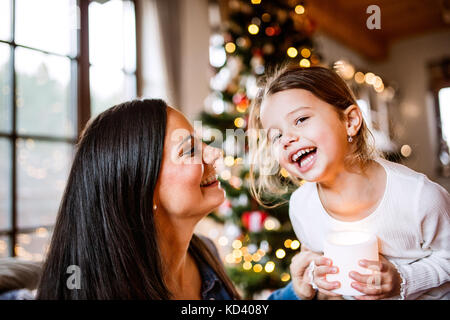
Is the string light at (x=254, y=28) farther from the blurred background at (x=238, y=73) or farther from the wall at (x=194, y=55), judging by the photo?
the wall at (x=194, y=55)

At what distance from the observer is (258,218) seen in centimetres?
105

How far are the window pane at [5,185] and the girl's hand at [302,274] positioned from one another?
0.86 meters

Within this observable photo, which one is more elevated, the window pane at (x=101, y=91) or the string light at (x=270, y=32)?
the string light at (x=270, y=32)

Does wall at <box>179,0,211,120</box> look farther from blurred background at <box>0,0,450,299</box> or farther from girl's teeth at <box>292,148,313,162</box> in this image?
girl's teeth at <box>292,148,313,162</box>

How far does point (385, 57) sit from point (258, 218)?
608mm

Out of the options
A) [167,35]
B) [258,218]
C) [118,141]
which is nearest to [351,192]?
[118,141]

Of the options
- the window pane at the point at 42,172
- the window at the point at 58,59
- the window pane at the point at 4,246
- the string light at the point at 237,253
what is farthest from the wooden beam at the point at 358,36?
the window pane at the point at 4,246

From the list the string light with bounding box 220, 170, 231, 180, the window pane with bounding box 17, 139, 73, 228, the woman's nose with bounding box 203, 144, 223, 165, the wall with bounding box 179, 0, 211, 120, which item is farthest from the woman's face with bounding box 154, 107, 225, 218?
the wall with bounding box 179, 0, 211, 120

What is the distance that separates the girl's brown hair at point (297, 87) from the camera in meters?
0.46

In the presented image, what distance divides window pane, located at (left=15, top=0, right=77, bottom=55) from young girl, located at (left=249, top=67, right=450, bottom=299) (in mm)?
483

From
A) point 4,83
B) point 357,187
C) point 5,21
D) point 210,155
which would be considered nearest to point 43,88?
point 4,83

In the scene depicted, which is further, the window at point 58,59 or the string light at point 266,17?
the string light at point 266,17

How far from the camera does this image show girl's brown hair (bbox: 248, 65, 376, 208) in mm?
464
